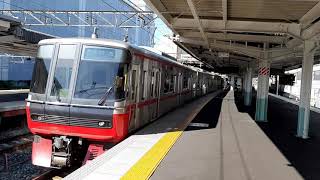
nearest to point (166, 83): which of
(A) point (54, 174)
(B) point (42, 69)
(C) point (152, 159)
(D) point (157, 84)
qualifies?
(D) point (157, 84)

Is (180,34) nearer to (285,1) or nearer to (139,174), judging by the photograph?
(285,1)

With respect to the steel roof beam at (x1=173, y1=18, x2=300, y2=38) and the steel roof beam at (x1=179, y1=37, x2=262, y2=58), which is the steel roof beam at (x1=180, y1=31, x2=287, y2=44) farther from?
the steel roof beam at (x1=173, y1=18, x2=300, y2=38)

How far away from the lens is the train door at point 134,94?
11286mm

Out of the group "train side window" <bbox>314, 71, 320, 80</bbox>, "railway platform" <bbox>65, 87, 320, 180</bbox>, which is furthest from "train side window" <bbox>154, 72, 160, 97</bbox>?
"train side window" <bbox>314, 71, 320, 80</bbox>

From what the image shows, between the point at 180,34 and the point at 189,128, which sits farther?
the point at 180,34

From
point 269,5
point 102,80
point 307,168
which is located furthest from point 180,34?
point 307,168

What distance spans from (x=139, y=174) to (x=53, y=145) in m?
3.11

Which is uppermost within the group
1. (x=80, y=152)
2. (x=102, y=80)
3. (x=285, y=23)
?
(x=285, y=23)

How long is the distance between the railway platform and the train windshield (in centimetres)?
125

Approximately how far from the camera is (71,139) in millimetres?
10148

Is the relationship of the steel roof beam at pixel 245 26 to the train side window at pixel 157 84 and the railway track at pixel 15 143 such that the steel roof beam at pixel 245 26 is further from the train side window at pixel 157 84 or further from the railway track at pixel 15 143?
the railway track at pixel 15 143

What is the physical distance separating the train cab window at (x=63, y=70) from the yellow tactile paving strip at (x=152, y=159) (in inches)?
94.8

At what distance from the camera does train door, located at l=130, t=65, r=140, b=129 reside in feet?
37.0

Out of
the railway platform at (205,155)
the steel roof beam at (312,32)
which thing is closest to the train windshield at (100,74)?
the railway platform at (205,155)
